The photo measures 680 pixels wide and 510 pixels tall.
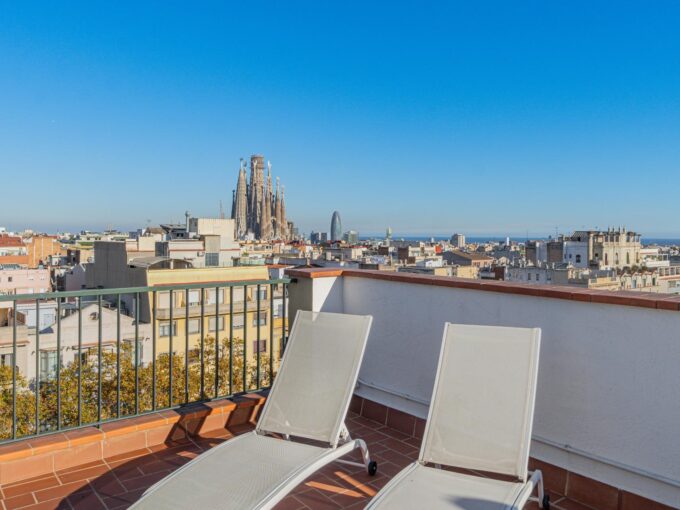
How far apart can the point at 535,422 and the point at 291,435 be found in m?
1.37

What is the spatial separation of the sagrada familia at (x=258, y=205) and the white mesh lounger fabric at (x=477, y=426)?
108m

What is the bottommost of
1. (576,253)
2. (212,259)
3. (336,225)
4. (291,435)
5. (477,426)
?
(212,259)

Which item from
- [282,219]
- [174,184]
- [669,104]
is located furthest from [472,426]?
[282,219]

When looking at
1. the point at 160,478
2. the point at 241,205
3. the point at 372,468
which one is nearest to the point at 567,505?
the point at 372,468

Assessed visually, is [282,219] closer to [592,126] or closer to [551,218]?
[551,218]

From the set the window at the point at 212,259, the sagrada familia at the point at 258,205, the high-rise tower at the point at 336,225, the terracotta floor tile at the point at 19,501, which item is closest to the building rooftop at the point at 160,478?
the terracotta floor tile at the point at 19,501

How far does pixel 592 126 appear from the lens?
55.5 meters

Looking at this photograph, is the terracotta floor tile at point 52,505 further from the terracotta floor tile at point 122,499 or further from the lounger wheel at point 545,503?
the lounger wheel at point 545,503

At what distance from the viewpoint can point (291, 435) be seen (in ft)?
8.91

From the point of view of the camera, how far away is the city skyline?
21.8 m

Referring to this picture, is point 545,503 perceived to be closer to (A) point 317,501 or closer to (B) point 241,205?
(A) point 317,501

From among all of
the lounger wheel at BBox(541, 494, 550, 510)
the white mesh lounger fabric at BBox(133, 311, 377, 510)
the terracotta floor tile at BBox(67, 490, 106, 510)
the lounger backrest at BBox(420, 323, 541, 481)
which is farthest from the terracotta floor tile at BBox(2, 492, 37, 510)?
the lounger wheel at BBox(541, 494, 550, 510)

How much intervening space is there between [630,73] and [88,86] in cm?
3382

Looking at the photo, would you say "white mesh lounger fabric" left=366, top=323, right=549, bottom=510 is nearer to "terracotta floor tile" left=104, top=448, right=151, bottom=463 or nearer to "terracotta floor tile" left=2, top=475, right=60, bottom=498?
"terracotta floor tile" left=104, top=448, right=151, bottom=463
